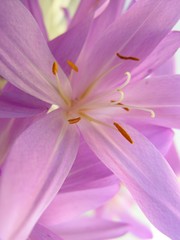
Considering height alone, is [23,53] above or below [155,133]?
above

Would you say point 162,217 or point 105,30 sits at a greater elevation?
point 105,30

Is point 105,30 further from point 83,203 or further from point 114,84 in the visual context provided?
point 83,203

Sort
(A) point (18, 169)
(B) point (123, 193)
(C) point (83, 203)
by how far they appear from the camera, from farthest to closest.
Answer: (B) point (123, 193) < (C) point (83, 203) < (A) point (18, 169)

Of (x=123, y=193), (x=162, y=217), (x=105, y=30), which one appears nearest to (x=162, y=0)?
(x=105, y=30)

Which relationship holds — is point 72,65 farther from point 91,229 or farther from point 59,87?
point 91,229

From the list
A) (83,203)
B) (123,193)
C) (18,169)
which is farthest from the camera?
(123,193)

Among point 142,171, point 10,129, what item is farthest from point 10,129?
point 142,171

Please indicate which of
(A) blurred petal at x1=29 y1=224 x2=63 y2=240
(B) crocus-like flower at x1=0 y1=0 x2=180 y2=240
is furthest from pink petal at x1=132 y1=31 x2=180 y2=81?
(A) blurred petal at x1=29 y1=224 x2=63 y2=240
